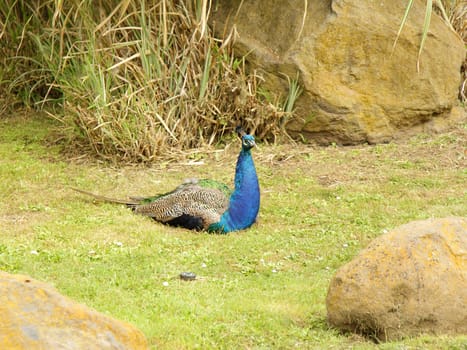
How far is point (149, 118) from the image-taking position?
859 centimetres

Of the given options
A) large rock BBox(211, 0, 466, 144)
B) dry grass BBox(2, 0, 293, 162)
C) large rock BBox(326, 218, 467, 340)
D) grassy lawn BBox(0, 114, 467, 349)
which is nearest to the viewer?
large rock BBox(326, 218, 467, 340)

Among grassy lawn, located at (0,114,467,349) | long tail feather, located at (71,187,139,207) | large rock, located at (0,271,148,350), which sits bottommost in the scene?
long tail feather, located at (71,187,139,207)

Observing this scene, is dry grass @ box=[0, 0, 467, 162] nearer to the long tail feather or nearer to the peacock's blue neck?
the long tail feather

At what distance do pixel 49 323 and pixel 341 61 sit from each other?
6222 mm

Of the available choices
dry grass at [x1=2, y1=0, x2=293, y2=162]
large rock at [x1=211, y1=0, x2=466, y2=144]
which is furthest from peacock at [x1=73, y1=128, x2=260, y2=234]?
large rock at [x1=211, y1=0, x2=466, y2=144]

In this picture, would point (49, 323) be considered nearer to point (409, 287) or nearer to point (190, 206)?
point (409, 287)

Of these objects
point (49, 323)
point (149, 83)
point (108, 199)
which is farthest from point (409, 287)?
point (149, 83)

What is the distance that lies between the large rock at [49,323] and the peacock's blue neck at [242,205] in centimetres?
337

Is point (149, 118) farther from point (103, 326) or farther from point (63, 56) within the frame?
point (103, 326)

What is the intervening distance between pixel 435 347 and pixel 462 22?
6.92 m

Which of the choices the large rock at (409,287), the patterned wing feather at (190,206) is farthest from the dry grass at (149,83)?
the large rock at (409,287)

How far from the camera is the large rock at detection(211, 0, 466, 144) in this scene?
9.09 m

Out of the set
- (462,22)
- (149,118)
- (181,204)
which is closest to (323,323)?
(181,204)

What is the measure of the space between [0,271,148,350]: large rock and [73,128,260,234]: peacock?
3.35 metres
